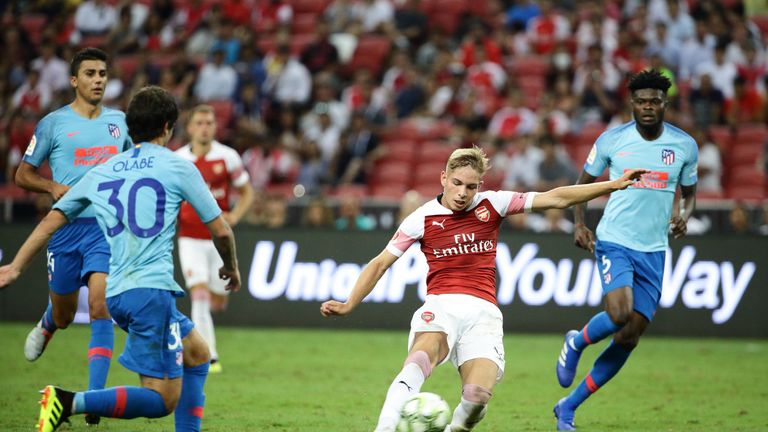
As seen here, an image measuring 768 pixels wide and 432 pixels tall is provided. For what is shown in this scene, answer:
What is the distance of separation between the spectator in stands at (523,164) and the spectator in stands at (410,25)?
4839mm

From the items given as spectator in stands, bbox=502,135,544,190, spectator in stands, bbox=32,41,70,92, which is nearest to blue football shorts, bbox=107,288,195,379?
spectator in stands, bbox=502,135,544,190

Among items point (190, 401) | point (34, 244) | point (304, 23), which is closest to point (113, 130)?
point (34, 244)

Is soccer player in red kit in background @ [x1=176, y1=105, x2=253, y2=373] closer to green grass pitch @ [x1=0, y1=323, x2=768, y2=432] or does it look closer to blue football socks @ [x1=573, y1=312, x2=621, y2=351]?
green grass pitch @ [x1=0, y1=323, x2=768, y2=432]

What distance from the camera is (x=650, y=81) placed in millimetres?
8484

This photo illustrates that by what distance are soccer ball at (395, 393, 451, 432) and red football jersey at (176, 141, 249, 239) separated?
5.72 metres

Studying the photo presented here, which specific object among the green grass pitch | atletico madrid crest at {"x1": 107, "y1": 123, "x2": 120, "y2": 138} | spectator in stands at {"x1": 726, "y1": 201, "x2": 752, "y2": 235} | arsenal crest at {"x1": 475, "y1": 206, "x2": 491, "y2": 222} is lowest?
the green grass pitch

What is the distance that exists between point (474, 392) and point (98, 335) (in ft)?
10.0

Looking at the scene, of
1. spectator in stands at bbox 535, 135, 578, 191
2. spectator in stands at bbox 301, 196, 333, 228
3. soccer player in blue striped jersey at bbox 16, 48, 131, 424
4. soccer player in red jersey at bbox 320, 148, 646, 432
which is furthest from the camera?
spectator in stands at bbox 535, 135, 578, 191

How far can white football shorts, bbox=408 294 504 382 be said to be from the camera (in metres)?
6.85

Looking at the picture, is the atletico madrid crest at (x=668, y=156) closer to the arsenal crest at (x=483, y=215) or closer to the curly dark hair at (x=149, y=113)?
the arsenal crest at (x=483, y=215)

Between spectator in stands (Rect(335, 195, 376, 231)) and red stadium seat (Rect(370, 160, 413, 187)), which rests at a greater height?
red stadium seat (Rect(370, 160, 413, 187))

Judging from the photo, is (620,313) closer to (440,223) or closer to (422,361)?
(440,223)

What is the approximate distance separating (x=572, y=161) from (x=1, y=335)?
32.0 ft

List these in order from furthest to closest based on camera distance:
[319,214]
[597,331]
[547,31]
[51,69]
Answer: [51,69], [547,31], [319,214], [597,331]
